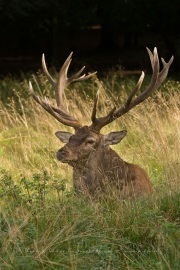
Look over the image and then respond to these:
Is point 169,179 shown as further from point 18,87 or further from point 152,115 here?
point 18,87

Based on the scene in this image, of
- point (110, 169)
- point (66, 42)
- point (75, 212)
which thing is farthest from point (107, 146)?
point (66, 42)

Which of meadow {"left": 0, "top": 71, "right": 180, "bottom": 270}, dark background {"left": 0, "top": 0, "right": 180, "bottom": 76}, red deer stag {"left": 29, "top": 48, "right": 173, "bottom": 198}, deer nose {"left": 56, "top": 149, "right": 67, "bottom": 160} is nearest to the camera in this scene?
meadow {"left": 0, "top": 71, "right": 180, "bottom": 270}

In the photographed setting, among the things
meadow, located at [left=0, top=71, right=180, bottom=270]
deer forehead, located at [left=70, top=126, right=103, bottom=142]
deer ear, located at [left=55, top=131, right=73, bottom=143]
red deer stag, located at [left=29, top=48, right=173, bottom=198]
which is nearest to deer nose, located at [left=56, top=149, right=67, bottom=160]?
red deer stag, located at [left=29, top=48, right=173, bottom=198]

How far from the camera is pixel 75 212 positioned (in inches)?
225

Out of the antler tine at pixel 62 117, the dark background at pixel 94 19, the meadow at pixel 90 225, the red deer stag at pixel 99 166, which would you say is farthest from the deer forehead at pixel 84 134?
the dark background at pixel 94 19

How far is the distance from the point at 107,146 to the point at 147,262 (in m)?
2.16

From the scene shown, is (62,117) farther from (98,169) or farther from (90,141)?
(98,169)

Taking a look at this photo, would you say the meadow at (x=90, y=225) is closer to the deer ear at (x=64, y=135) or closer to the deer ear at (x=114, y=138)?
the deer ear at (x=64, y=135)

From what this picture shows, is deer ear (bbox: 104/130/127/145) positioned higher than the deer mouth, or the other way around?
deer ear (bbox: 104/130/127/145)

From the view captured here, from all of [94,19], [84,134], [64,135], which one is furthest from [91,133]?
[94,19]

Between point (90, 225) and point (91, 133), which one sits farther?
point (91, 133)

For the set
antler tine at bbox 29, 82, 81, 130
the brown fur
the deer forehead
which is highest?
antler tine at bbox 29, 82, 81, 130

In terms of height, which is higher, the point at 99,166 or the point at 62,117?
the point at 62,117

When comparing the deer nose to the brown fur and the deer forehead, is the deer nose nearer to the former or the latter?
the brown fur
